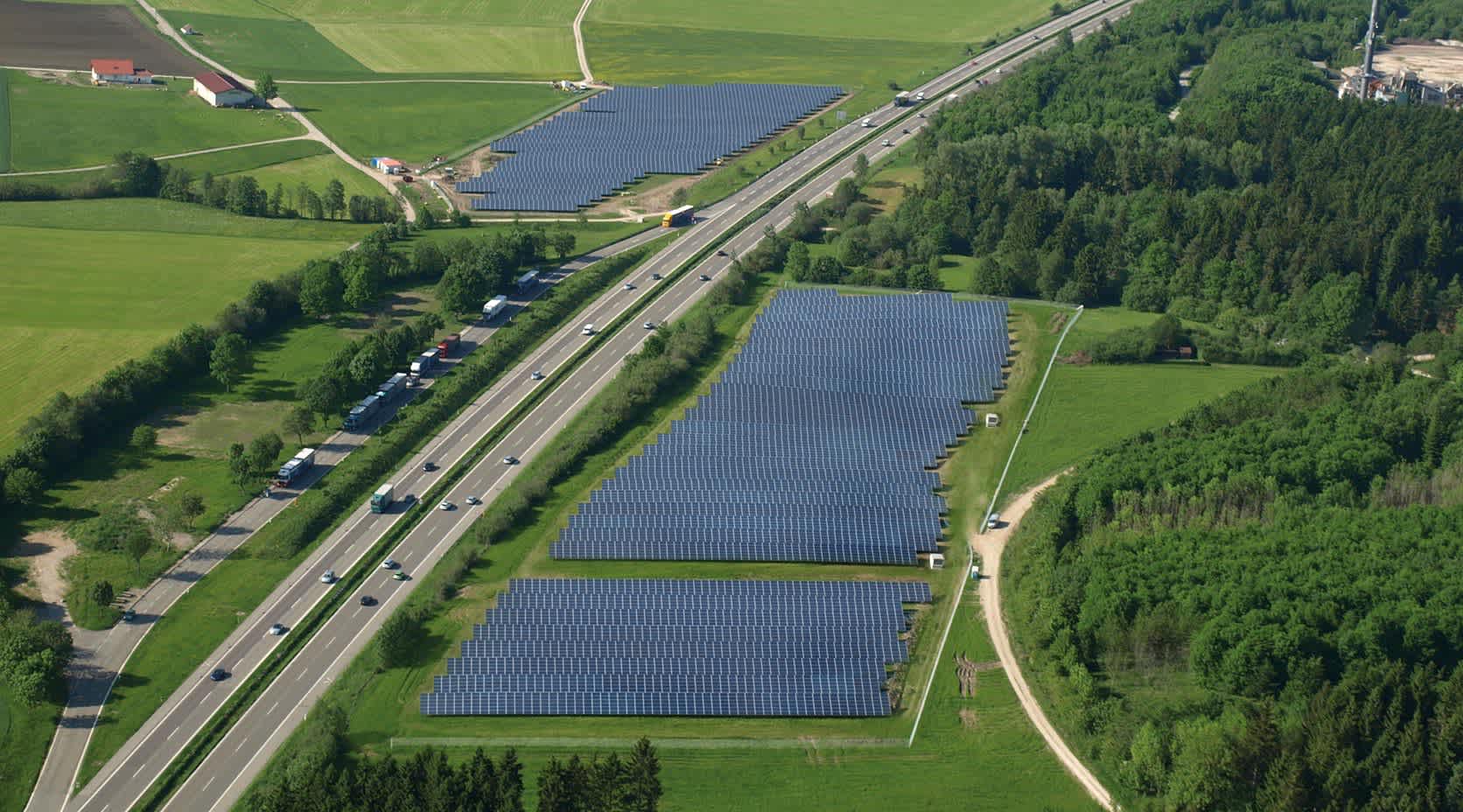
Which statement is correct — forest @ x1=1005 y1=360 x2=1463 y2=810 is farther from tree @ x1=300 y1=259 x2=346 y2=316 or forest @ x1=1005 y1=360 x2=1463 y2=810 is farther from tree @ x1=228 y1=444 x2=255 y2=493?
tree @ x1=300 y1=259 x2=346 y2=316

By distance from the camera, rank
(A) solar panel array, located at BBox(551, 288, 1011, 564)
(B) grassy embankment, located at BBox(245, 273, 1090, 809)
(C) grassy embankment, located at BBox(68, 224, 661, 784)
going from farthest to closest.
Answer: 1. (A) solar panel array, located at BBox(551, 288, 1011, 564)
2. (C) grassy embankment, located at BBox(68, 224, 661, 784)
3. (B) grassy embankment, located at BBox(245, 273, 1090, 809)

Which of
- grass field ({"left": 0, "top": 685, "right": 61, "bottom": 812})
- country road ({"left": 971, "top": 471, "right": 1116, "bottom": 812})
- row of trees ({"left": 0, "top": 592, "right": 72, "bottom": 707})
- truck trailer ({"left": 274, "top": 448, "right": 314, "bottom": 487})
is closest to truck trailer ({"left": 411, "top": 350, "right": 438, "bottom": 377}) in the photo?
truck trailer ({"left": 274, "top": 448, "right": 314, "bottom": 487})

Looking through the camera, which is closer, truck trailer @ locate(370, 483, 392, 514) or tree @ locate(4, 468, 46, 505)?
tree @ locate(4, 468, 46, 505)

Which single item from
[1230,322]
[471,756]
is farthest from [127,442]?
[1230,322]

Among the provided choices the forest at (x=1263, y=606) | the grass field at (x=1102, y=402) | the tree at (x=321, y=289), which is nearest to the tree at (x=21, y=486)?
the tree at (x=321, y=289)

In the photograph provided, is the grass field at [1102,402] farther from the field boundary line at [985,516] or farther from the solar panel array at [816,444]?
the solar panel array at [816,444]

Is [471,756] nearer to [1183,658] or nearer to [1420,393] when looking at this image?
[1183,658]
